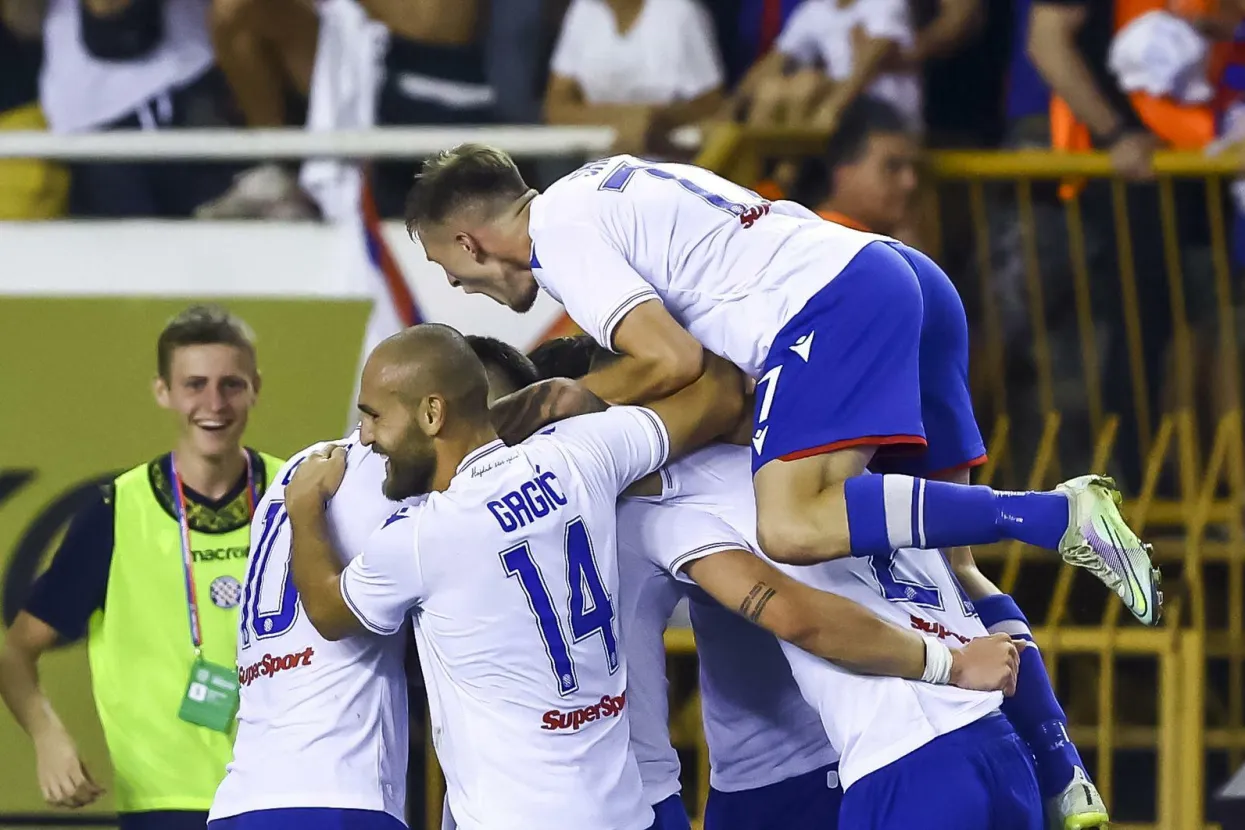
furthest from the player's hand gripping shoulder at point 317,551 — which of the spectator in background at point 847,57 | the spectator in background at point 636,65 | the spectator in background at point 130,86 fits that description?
the spectator in background at point 130,86

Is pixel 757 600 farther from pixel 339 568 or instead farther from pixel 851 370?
pixel 339 568

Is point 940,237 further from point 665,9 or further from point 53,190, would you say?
point 53,190

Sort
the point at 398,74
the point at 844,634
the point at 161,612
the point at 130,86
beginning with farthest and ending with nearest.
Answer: the point at 130,86 < the point at 398,74 < the point at 161,612 < the point at 844,634

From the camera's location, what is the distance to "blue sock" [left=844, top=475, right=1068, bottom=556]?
334cm

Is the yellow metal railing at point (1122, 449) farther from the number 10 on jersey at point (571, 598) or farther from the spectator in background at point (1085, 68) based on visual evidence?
the number 10 on jersey at point (571, 598)

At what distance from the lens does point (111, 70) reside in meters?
7.00

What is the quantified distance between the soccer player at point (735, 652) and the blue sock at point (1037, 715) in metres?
0.31

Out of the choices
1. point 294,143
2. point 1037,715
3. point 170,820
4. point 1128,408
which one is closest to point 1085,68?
point 1128,408

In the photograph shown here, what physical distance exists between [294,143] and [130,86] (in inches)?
35.8

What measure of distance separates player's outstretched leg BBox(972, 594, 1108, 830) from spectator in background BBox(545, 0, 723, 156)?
306 cm

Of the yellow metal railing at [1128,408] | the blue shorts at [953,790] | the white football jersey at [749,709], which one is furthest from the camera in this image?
the yellow metal railing at [1128,408]

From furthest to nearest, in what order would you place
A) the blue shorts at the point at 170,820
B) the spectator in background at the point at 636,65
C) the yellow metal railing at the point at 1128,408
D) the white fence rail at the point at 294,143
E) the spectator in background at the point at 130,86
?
the spectator in background at the point at 130,86 < the spectator in background at the point at 636,65 < the white fence rail at the point at 294,143 < the yellow metal railing at the point at 1128,408 < the blue shorts at the point at 170,820

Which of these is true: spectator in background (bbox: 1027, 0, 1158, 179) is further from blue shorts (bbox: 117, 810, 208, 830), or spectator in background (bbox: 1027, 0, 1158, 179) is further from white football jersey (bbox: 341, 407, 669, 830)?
blue shorts (bbox: 117, 810, 208, 830)

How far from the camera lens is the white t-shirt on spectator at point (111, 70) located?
6.97 meters
